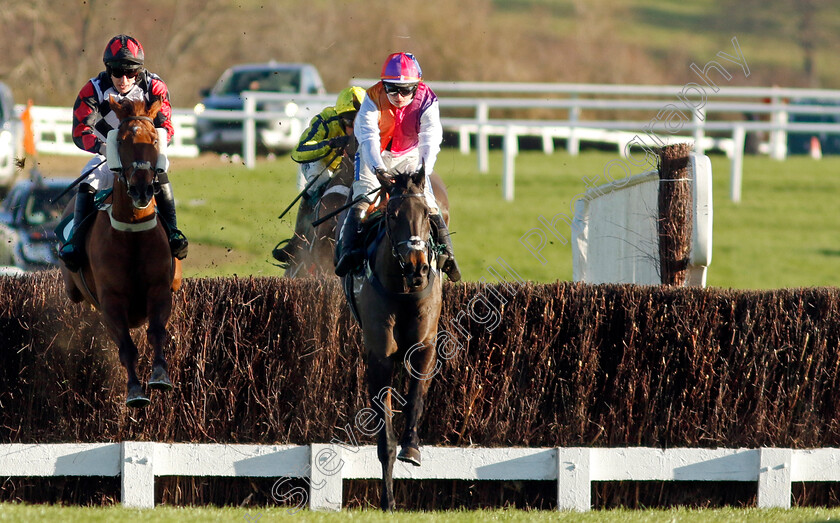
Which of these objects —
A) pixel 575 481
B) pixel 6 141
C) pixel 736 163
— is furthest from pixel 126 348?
pixel 6 141

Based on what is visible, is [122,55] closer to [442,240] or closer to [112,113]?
[112,113]

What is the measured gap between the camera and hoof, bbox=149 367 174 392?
596 centimetres

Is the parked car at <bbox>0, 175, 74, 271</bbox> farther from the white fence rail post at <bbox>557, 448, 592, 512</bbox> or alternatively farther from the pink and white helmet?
the white fence rail post at <bbox>557, 448, 592, 512</bbox>

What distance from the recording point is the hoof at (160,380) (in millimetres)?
5961

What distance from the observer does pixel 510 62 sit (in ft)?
104

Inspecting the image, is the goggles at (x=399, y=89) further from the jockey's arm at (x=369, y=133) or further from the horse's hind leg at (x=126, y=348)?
the horse's hind leg at (x=126, y=348)

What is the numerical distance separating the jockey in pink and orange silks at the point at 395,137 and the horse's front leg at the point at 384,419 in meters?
0.71

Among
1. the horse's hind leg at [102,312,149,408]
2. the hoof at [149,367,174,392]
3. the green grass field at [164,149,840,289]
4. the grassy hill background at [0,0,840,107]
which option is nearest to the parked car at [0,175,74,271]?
the green grass field at [164,149,840,289]

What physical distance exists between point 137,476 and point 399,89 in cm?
296

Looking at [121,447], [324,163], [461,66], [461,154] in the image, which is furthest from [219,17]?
[121,447]

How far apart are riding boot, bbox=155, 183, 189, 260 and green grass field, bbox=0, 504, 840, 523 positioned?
1.50 meters

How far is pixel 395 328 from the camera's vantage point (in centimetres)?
654

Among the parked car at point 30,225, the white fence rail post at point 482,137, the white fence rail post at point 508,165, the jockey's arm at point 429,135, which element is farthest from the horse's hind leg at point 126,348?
the white fence rail post at point 482,137

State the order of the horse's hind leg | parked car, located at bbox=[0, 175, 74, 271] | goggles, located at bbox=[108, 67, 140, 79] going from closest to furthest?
the horse's hind leg → goggles, located at bbox=[108, 67, 140, 79] → parked car, located at bbox=[0, 175, 74, 271]
